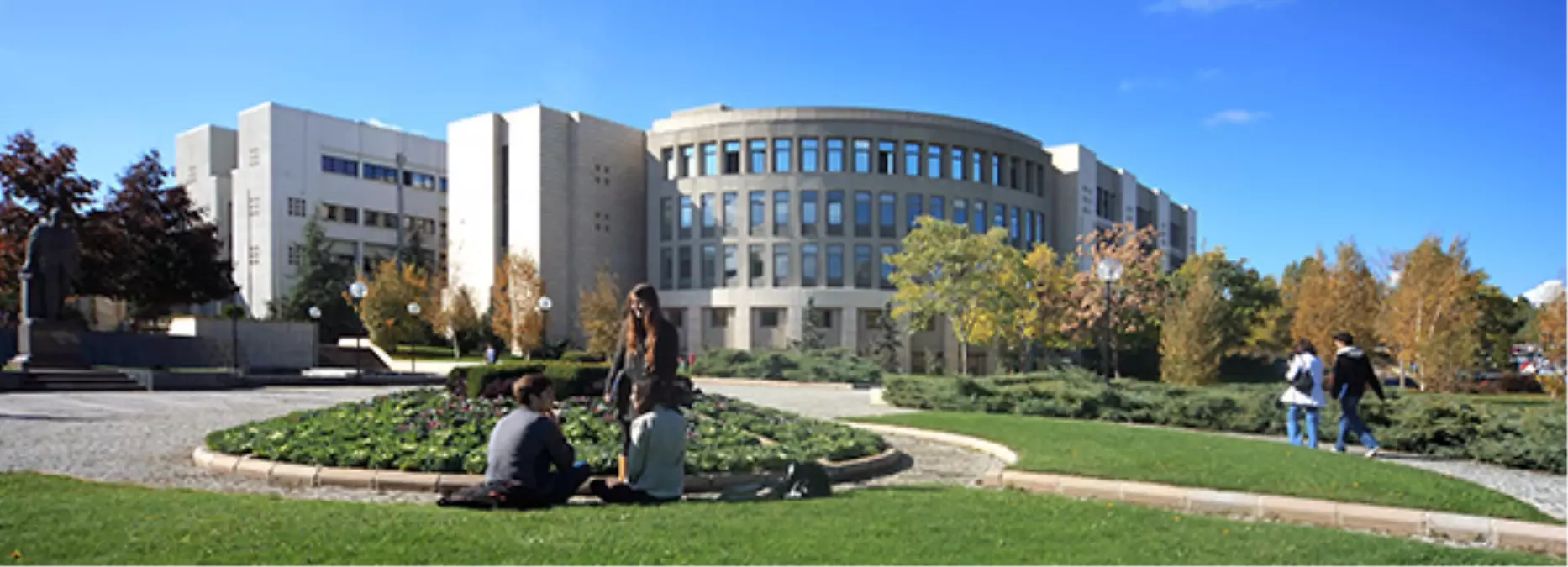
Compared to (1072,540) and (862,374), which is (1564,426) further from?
(862,374)

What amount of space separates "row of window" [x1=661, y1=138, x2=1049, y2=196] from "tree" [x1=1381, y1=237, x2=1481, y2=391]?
85.3ft

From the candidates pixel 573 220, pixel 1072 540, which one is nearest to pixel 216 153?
pixel 573 220

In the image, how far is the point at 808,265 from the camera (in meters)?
56.8

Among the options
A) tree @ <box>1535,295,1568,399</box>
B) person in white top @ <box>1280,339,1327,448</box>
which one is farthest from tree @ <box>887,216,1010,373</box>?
person in white top @ <box>1280,339,1327,448</box>

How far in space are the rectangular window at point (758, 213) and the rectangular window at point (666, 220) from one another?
16.7 ft

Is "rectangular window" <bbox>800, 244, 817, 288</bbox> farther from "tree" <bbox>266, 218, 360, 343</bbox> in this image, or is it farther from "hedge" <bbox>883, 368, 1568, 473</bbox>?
"hedge" <bbox>883, 368, 1568, 473</bbox>

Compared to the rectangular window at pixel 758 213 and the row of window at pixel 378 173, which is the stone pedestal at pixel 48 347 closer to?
the rectangular window at pixel 758 213

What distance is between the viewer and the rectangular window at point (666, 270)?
59.2 meters

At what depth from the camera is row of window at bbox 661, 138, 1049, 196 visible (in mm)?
56781

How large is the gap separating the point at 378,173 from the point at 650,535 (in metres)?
74.4

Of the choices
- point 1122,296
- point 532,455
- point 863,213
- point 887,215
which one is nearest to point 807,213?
point 863,213

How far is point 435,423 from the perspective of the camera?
496 inches

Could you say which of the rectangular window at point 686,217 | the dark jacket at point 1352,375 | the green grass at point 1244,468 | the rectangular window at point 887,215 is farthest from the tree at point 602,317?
the dark jacket at point 1352,375

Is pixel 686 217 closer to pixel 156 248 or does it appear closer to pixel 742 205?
pixel 742 205
